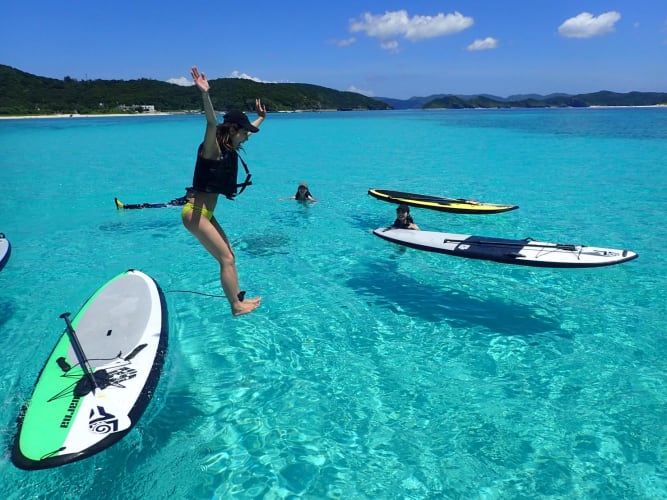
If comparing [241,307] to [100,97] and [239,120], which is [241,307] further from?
[100,97]

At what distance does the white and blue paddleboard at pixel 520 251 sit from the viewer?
340 inches

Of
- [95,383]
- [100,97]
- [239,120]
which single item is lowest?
[95,383]

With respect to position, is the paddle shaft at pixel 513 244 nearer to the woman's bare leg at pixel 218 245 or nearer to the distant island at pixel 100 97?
the woman's bare leg at pixel 218 245

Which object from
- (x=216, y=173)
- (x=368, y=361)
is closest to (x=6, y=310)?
(x=216, y=173)

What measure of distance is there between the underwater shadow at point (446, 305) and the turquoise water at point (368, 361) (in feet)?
0.16

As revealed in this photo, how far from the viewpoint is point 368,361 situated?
7.22 m

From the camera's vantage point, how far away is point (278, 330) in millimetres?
8266

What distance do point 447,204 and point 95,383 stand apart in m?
12.3

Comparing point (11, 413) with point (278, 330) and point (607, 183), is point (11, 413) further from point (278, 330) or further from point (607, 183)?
point (607, 183)

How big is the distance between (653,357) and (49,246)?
617 inches

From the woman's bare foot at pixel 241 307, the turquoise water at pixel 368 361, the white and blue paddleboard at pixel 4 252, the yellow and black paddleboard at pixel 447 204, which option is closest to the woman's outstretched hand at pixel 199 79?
the woman's bare foot at pixel 241 307

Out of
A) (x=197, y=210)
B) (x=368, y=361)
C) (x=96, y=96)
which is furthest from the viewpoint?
(x=96, y=96)

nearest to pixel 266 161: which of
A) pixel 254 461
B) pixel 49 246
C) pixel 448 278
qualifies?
pixel 49 246

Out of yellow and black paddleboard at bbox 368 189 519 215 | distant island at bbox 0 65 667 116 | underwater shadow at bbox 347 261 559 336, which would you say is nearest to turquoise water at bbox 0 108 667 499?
underwater shadow at bbox 347 261 559 336
